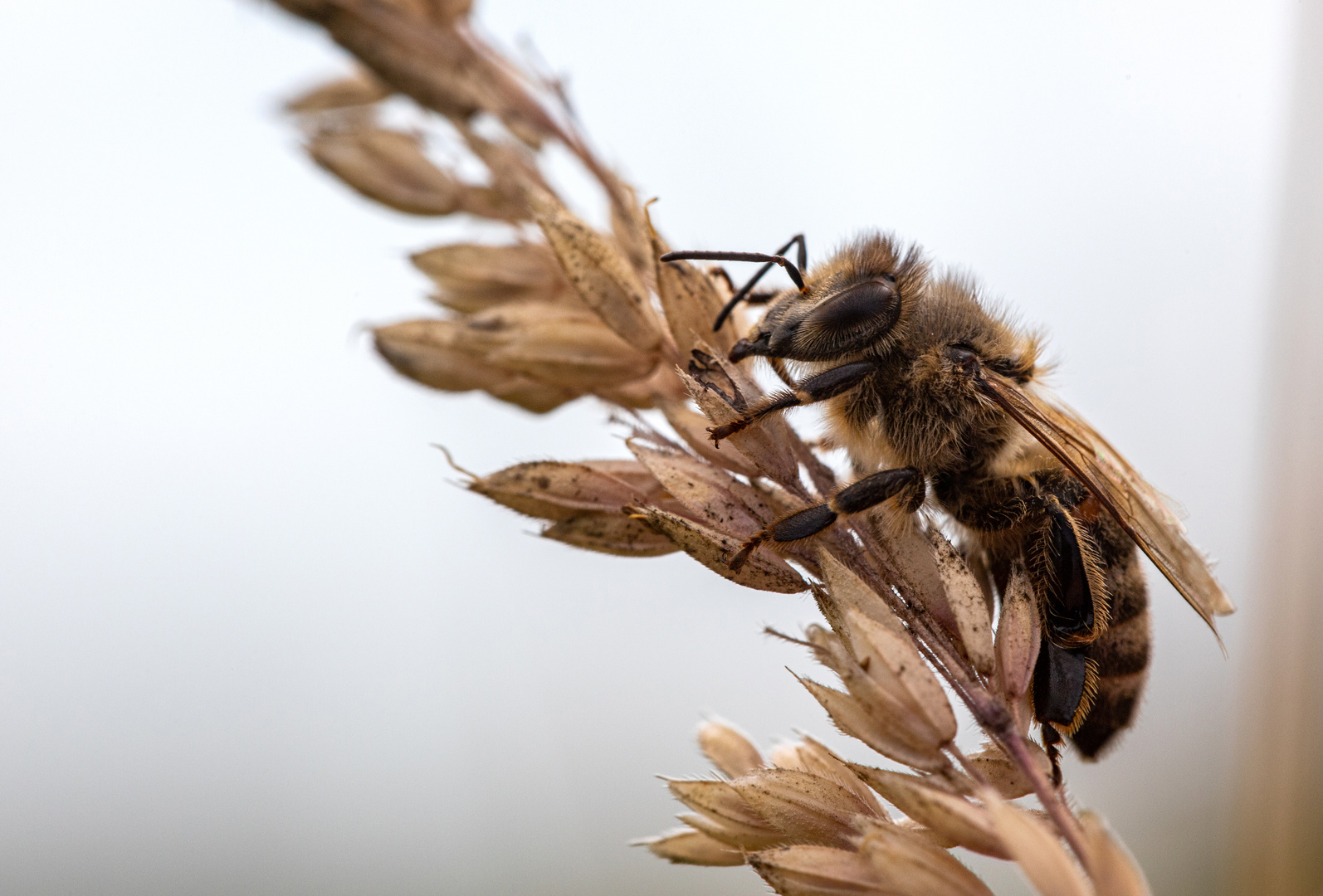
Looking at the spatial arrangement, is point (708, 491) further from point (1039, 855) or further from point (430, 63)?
point (430, 63)

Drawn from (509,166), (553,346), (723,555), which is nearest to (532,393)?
(553,346)

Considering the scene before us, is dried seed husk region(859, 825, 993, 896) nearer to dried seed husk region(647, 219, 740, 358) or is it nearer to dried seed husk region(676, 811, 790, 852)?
dried seed husk region(676, 811, 790, 852)

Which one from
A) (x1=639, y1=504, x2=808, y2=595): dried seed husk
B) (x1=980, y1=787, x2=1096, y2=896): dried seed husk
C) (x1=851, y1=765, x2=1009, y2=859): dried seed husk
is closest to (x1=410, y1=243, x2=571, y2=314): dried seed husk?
(x1=639, y1=504, x2=808, y2=595): dried seed husk

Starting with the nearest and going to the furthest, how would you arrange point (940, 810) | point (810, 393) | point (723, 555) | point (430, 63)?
point (940, 810) < point (723, 555) < point (810, 393) < point (430, 63)

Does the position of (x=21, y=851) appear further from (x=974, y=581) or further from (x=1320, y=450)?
(x=1320, y=450)

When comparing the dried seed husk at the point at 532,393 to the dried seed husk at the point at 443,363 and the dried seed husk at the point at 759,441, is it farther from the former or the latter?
the dried seed husk at the point at 759,441

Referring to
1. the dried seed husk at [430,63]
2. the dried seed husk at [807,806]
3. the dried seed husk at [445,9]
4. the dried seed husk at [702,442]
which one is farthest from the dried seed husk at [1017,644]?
the dried seed husk at [445,9]

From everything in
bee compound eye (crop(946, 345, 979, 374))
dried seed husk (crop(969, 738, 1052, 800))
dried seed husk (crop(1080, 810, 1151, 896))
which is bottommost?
dried seed husk (crop(1080, 810, 1151, 896))
